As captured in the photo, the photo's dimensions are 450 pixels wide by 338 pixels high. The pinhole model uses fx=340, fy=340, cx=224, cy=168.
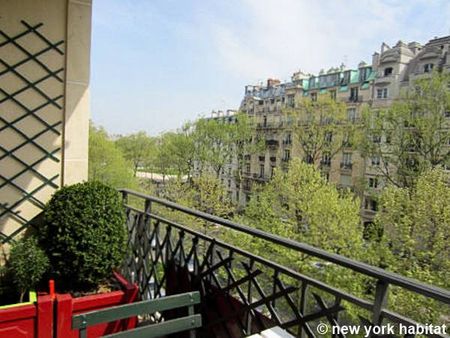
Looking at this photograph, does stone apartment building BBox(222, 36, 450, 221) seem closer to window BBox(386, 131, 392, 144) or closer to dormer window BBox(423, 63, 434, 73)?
dormer window BBox(423, 63, 434, 73)

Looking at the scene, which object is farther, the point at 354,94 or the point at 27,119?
the point at 354,94

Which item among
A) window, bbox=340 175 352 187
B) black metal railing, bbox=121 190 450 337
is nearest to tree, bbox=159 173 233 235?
window, bbox=340 175 352 187

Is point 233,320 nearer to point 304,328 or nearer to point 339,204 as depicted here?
point 304,328

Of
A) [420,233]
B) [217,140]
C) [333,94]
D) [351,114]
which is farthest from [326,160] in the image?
[420,233]

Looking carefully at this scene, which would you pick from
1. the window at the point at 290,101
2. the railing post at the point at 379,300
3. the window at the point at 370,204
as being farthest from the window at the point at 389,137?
the railing post at the point at 379,300

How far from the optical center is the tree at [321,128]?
607 inches

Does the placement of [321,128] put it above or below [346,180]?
above

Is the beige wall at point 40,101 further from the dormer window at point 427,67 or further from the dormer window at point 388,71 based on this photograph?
the dormer window at point 388,71

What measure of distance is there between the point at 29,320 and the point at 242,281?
1.07 metres

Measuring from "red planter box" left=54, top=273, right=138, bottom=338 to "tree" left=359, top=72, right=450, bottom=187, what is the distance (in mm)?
11462

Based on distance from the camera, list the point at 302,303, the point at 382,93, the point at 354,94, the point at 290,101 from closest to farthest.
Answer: the point at 302,303 < the point at 382,93 < the point at 354,94 < the point at 290,101

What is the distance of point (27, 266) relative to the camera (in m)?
1.85

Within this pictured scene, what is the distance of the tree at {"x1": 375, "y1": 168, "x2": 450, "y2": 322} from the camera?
8.15m

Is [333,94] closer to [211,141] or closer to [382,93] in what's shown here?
[382,93]
